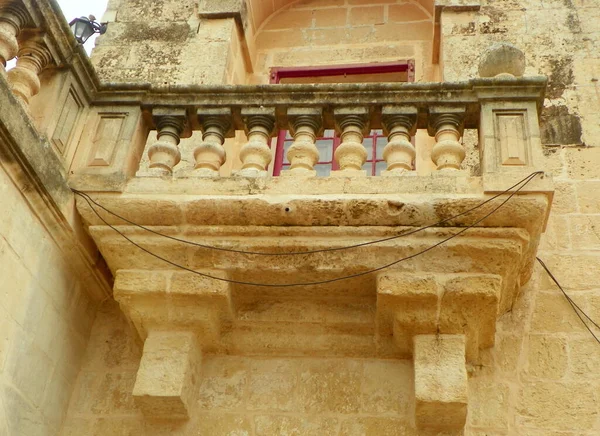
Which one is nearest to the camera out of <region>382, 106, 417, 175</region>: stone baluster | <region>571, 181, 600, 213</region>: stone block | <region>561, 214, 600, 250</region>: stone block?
<region>382, 106, 417, 175</region>: stone baluster

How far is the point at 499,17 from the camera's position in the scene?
19.9 ft

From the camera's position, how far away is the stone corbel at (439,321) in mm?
3525

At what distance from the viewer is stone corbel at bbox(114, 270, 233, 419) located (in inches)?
145

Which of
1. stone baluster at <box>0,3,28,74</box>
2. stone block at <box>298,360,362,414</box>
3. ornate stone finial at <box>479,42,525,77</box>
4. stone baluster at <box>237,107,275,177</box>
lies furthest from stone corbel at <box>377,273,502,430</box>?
stone baluster at <box>0,3,28,74</box>

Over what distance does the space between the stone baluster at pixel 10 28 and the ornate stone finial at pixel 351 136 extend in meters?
1.68

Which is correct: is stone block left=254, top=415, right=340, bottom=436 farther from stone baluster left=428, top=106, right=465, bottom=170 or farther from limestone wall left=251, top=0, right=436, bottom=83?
limestone wall left=251, top=0, right=436, bottom=83

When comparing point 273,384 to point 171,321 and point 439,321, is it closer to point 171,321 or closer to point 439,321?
point 171,321

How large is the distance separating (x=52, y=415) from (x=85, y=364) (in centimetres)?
40

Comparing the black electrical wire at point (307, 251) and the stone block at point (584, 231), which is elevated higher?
the stone block at point (584, 231)

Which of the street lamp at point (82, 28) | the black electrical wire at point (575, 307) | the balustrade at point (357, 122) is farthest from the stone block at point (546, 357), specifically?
the street lamp at point (82, 28)

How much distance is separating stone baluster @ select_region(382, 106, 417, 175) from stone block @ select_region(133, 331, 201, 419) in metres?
1.39

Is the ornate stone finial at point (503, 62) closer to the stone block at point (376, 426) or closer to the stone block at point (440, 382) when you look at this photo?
the stone block at point (440, 382)

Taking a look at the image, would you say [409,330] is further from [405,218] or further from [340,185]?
A: [340,185]

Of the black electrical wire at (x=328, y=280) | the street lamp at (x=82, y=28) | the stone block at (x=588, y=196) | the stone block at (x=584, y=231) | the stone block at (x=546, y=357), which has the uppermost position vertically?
the street lamp at (x=82, y=28)
